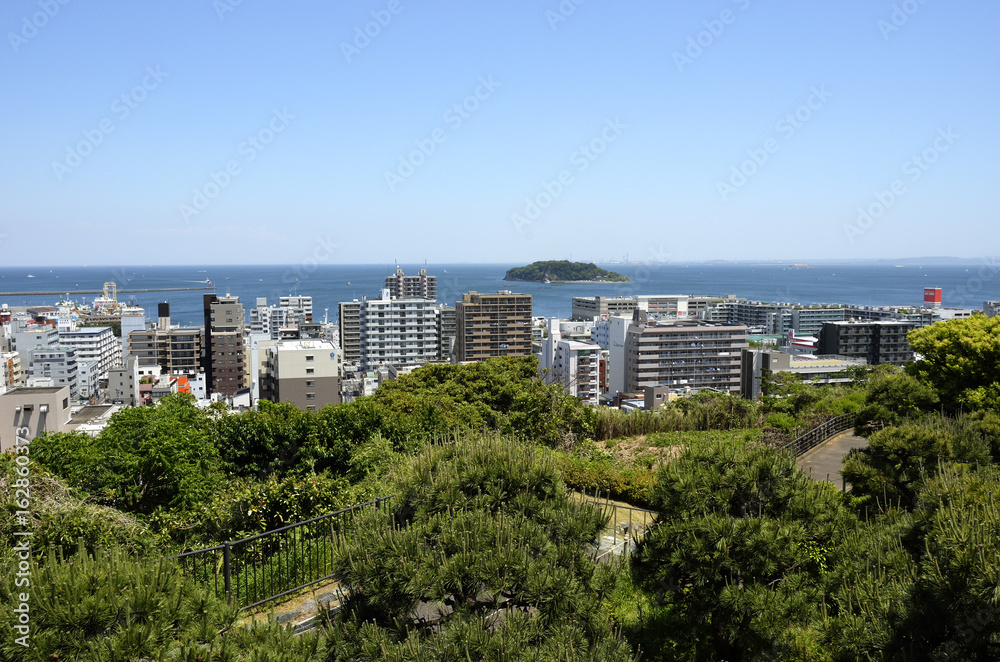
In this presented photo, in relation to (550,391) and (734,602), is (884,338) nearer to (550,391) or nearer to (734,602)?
(550,391)

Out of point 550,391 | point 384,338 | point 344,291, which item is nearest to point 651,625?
point 550,391

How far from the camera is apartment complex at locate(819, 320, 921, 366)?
56.6 m

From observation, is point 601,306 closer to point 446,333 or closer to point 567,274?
point 446,333

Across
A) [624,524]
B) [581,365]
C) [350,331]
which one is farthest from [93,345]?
[624,524]

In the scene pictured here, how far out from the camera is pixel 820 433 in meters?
10.3

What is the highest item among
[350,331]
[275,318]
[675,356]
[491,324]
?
[491,324]

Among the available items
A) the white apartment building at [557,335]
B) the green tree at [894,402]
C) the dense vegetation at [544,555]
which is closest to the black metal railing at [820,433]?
the green tree at [894,402]

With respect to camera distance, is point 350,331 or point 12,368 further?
point 350,331

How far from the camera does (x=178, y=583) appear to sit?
2678 mm

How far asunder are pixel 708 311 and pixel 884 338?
40039 millimetres

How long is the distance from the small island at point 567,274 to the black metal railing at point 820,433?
166 m

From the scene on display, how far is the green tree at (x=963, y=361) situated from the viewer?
9.07m

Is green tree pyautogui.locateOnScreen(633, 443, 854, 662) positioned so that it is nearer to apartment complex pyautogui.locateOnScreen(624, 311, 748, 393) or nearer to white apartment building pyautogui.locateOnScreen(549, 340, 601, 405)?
white apartment building pyautogui.locateOnScreen(549, 340, 601, 405)

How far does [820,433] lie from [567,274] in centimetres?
16874
